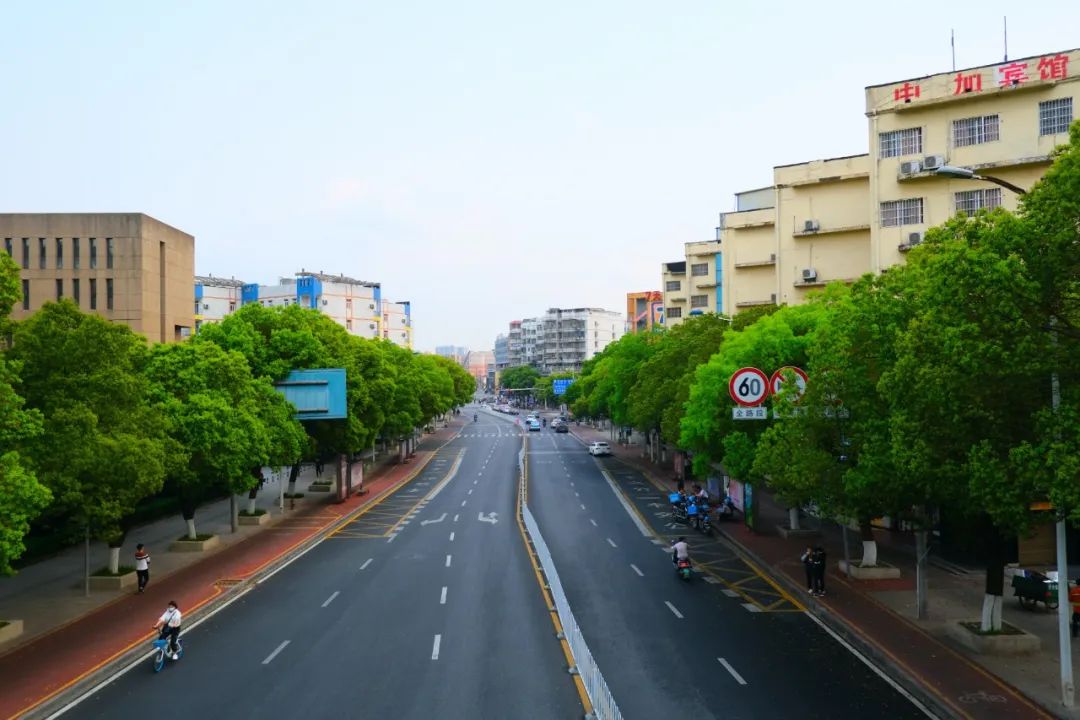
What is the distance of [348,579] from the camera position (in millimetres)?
27797

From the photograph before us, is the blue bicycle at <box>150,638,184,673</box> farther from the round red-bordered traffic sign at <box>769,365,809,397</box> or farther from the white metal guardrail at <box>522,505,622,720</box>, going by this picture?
the round red-bordered traffic sign at <box>769,365,809,397</box>

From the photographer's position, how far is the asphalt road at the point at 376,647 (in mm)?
15906

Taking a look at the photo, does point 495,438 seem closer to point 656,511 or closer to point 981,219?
point 656,511

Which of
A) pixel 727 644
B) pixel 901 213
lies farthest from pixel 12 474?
pixel 901 213

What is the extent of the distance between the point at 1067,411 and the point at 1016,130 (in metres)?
33.0

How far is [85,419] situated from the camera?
73.1 ft

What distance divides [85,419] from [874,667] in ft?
65.8

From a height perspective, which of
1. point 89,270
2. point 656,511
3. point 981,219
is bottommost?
point 656,511

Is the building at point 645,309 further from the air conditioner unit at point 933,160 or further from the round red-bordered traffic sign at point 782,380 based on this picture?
the round red-bordered traffic sign at point 782,380

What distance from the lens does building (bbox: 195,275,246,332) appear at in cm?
13538

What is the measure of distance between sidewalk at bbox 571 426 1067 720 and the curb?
16.4 metres

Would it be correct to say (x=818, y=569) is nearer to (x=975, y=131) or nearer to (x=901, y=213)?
(x=901, y=213)

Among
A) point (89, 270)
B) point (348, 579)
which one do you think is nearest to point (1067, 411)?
point (348, 579)

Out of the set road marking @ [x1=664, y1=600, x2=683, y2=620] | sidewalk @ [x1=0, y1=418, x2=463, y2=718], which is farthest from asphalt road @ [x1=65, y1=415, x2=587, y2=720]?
road marking @ [x1=664, y1=600, x2=683, y2=620]
